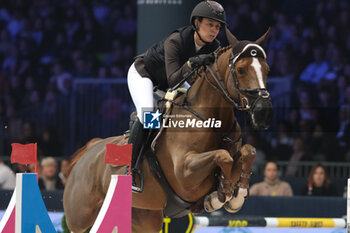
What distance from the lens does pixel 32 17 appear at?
14.2m

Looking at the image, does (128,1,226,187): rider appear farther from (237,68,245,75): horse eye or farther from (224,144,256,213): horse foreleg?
(224,144,256,213): horse foreleg

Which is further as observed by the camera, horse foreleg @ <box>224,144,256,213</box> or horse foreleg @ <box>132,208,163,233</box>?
horse foreleg @ <box>132,208,163,233</box>

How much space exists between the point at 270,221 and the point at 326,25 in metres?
6.76

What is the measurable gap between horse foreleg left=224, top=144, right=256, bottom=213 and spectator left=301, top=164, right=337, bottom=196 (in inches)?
123

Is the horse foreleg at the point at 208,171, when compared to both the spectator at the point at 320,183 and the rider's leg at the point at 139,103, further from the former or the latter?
the spectator at the point at 320,183

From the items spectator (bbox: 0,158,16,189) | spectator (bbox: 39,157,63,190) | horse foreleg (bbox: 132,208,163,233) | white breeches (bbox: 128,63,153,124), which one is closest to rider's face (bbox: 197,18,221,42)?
white breeches (bbox: 128,63,153,124)

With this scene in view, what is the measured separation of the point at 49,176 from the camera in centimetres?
830

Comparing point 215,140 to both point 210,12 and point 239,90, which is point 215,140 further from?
point 210,12

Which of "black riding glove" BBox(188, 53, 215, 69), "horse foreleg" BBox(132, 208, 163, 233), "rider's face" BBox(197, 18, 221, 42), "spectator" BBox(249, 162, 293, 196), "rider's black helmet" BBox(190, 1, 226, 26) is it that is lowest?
"spectator" BBox(249, 162, 293, 196)

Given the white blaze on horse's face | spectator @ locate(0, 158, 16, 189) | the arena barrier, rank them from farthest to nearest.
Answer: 1. spectator @ locate(0, 158, 16, 189)
2. the arena barrier
3. the white blaze on horse's face

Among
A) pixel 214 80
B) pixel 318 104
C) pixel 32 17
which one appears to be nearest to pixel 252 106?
pixel 214 80

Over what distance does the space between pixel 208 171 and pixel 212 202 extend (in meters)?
0.28

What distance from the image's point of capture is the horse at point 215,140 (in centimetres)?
482

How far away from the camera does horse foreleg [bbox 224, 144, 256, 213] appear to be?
16.3 ft
